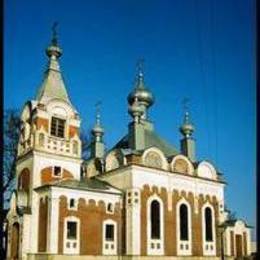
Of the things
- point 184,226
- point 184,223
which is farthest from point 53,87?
point 184,226

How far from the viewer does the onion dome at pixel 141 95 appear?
3389 cm

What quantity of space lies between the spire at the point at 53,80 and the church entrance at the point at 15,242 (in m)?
7.54

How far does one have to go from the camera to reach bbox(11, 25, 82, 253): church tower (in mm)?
26250

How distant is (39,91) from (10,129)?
3145mm

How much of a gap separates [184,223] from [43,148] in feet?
31.9

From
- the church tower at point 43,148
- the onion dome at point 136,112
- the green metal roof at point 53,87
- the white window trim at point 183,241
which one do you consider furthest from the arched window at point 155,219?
the green metal roof at point 53,87

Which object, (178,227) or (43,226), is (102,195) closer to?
(43,226)

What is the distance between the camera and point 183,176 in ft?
98.6

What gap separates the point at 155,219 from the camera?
27906 millimetres

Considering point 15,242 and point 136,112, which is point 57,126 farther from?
point 15,242

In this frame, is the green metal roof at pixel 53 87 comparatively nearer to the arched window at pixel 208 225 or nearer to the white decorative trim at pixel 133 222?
the white decorative trim at pixel 133 222

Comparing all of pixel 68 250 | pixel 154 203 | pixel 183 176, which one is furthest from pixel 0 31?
pixel 183 176

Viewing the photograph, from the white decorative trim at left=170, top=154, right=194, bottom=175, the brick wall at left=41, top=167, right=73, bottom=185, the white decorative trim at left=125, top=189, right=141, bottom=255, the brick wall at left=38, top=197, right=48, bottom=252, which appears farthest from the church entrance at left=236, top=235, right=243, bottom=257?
the brick wall at left=38, top=197, right=48, bottom=252

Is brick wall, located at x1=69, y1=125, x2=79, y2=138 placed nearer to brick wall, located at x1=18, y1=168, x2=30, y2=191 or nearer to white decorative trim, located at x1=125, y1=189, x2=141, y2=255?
brick wall, located at x1=18, y1=168, x2=30, y2=191
